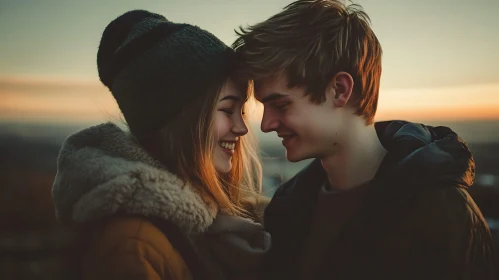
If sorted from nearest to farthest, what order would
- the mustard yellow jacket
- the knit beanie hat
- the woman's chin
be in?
the mustard yellow jacket → the knit beanie hat → the woman's chin

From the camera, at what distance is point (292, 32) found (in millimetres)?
1169

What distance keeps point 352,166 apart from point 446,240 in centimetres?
26

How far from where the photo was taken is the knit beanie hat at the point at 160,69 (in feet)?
3.58

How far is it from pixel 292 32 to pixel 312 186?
405mm

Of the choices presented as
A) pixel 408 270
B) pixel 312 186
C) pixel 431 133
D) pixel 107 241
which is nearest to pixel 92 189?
pixel 107 241

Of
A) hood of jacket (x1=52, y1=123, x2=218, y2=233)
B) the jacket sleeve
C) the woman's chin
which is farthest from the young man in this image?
hood of jacket (x1=52, y1=123, x2=218, y2=233)

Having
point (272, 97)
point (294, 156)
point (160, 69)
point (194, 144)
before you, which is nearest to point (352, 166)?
point (294, 156)

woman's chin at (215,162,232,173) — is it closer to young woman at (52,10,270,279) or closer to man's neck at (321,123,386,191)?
young woman at (52,10,270,279)

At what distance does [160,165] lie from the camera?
1.10 m

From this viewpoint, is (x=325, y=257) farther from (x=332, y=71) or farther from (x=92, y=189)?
(x=92, y=189)

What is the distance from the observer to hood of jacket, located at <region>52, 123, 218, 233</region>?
100 cm

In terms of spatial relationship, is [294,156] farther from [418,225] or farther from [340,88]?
[418,225]

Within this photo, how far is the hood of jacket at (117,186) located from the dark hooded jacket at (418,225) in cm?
33

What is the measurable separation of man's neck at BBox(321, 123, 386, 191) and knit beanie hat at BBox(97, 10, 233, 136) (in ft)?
1.08
